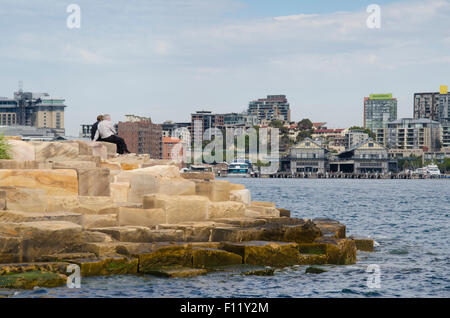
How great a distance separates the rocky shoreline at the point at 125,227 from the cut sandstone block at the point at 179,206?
1.1 inches

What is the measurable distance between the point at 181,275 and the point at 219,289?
47.0 inches

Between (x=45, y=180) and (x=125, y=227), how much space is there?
278 centimetres

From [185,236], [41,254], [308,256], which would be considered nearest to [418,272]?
[308,256]

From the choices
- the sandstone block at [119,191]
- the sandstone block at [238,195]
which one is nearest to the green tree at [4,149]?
the sandstone block at [119,191]

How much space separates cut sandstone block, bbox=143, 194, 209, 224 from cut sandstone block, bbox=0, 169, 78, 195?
2016 mm

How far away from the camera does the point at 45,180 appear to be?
17.6m

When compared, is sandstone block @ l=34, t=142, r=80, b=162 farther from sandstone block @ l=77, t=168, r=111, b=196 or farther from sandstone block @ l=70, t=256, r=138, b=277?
sandstone block @ l=70, t=256, r=138, b=277

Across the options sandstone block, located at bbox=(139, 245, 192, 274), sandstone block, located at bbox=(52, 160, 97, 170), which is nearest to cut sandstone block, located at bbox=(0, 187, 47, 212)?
sandstone block, located at bbox=(52, 160, 97, 170)

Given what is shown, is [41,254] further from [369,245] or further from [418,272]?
[369,245]

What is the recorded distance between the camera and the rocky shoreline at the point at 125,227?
1423 centimetres

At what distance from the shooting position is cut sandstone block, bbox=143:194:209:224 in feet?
58.7

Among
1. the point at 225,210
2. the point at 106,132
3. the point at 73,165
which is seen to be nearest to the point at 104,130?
the point at 106,132

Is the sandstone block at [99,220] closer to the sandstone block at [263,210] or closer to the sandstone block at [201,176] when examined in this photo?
the sandstone block at [263,210]

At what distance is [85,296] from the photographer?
1254 centimetres
